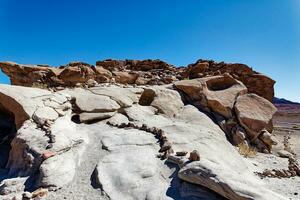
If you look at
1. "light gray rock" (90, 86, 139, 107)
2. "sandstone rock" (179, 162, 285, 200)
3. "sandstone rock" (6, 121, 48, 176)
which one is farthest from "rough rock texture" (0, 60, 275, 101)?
"sandstone rock" (179, 162, 285, 200)

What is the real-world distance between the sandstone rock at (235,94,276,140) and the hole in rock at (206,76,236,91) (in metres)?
0.79

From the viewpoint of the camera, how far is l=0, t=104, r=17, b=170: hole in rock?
24.0ft

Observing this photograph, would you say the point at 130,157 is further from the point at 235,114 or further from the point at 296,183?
the point at 235,114

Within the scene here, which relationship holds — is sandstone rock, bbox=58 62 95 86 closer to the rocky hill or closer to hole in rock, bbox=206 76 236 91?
the rocky hill

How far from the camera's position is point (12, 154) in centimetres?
615

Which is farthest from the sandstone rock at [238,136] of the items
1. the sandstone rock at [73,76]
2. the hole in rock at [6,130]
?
the hole in rock at [6,130]

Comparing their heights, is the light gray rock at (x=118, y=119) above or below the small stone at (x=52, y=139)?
above

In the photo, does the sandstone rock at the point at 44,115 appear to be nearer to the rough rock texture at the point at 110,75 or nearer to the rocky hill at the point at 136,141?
the rocky hill at the point at 136,141

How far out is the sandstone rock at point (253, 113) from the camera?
10406 millimetres

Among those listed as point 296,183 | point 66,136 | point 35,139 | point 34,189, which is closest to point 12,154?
point 35,139

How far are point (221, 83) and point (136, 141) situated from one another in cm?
622

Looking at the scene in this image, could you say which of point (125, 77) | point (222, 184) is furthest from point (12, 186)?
point (125, 77)

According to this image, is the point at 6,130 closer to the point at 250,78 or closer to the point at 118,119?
the point at 118,119

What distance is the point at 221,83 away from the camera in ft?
37.9
